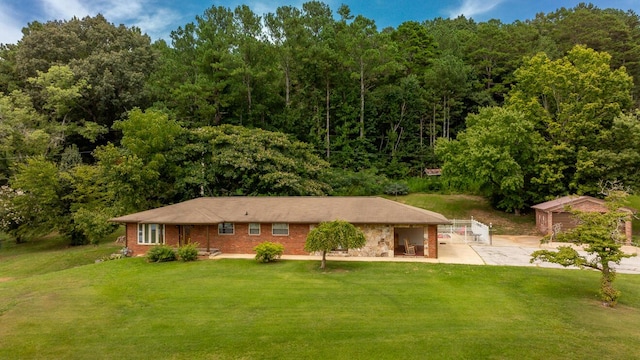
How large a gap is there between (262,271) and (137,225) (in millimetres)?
9028

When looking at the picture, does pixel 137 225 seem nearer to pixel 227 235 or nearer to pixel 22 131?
pixel 227 235

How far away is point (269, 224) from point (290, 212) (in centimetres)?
133

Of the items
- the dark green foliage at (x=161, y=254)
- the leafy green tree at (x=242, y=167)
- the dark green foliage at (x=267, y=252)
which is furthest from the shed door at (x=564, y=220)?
the dark green foliage at (x=161, y=254)

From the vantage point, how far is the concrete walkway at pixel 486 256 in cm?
1772

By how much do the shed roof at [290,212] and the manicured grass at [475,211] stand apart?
449 inches

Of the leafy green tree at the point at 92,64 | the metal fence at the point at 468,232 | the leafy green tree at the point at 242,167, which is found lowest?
the metal fence at the point at 468,232

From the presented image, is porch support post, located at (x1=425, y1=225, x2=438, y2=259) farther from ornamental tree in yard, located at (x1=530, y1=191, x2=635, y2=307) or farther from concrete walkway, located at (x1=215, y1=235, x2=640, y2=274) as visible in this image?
ornamental tree in yard, located at (x1=530, y1=191, x2=635, y2=307)

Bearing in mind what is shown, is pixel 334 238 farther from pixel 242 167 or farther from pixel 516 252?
pixel 242 167

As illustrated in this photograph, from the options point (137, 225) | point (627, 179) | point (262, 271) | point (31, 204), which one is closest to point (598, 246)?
point (262, 271)

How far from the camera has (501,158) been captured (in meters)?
27.6

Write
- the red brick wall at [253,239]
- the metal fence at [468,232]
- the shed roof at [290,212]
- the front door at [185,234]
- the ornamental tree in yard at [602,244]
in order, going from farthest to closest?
the metal fence at [468,232] < the front door at [185,234] < the red brick wall at [253,239] < the shed roof at [290,212] < the ornamental tree in yard at [602,244]

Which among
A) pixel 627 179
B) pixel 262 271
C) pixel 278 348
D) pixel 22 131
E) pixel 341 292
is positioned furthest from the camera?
pixel 22 131

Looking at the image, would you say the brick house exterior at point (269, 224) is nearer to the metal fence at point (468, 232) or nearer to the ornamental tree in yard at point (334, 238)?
the ornamental tree in yard at point (334, 238)

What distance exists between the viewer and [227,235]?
2088 cm
